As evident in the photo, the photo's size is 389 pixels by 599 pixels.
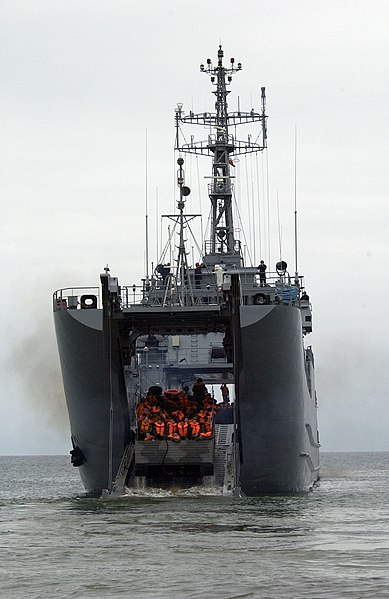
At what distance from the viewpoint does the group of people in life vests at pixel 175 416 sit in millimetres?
30531

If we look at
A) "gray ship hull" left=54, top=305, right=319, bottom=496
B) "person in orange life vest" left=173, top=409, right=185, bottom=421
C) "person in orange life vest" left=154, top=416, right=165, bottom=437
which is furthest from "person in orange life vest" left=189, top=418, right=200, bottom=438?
"gray ship hull" left=54, top=305, right=319, bottom=496

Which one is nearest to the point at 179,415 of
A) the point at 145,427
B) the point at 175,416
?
the point at 175,416

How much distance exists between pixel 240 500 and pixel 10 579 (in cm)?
1130

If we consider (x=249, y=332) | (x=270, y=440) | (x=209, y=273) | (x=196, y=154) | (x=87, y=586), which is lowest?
(x=87, y=586)

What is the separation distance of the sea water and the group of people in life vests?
145cm

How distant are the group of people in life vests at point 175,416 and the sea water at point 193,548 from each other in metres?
1.45

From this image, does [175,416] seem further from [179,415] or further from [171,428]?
[171,428]

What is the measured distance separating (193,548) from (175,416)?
1028 centimetres

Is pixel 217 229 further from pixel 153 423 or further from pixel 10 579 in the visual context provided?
pixel 10 579

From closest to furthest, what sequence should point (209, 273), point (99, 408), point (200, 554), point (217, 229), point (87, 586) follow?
point (87, 586), point (200, 554), point (99, 408), point (209, 273), point (217, 229)

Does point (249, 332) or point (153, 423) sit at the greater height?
point (249, 332)

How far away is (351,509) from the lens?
1212 inches

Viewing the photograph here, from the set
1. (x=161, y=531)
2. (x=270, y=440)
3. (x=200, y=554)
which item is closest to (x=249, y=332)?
(x=270, y=440)

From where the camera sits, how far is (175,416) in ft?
102
